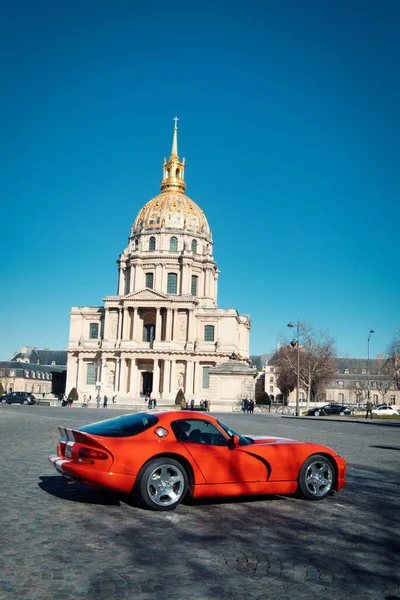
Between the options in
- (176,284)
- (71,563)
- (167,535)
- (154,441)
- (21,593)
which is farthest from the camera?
(176,284)

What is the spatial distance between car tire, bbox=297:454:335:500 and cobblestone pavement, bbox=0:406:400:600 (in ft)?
0.57

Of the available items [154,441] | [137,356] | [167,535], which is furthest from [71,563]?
[137,356]

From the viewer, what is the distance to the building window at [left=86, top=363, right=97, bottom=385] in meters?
79.5

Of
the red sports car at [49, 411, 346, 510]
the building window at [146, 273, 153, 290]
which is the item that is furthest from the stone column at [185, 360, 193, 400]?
the red sports car at [49, 411, 346, 510]

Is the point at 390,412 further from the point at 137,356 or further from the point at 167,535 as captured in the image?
the point at 167,535

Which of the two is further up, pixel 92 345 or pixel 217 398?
pixel 92 345

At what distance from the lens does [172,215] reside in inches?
3445

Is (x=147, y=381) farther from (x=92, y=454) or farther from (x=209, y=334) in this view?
(x=92, y=454)

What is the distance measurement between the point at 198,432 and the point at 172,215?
265ft

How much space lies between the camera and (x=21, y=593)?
4.44 meters

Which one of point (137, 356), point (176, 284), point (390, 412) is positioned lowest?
point (390, 412)

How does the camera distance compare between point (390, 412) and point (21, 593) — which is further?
point (390, 412)

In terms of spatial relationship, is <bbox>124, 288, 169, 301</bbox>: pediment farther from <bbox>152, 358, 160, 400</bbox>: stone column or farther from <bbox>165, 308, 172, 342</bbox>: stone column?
<bbox>152, 358, 160, 400</bbox>: stone column

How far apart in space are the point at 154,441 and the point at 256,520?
156cm
